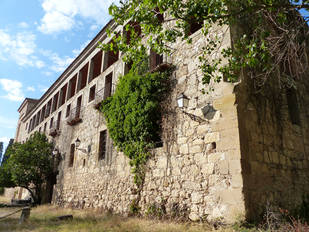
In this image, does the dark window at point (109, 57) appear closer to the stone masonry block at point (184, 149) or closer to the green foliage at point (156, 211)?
the stone masonry block at point (184, 149)

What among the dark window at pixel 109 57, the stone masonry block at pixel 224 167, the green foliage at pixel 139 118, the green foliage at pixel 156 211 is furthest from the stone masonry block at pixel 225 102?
the dark window at pixel 109 57

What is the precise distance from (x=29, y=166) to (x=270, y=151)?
14254 millimetres

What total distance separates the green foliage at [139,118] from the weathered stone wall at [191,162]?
406 millimetres

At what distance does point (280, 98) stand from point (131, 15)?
4845 mm

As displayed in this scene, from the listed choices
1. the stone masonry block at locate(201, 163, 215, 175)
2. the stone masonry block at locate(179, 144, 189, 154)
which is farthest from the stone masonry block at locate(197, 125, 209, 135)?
the stone masonry block at locate(201, 163, 215, 175)

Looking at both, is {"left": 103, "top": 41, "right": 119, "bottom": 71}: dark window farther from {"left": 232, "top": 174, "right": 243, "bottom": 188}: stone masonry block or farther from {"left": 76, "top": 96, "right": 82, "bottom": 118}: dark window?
{"left": 232, "top": 174, "right": 243, "bottom": 188}: stone masonry block

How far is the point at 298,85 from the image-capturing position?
8047mm

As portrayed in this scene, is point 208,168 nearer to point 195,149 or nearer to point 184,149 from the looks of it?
point 195,149

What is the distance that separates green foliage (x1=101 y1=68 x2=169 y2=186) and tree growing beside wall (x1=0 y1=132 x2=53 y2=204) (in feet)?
29.4

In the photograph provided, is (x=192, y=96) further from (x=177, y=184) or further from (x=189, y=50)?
(x=177, y=184)

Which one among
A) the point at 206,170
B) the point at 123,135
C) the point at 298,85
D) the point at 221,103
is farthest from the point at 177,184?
the point at 298,85

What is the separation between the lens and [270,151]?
5996mm

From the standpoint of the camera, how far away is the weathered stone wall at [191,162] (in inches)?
210

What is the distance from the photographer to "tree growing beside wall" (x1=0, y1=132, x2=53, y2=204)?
15.0 metres
